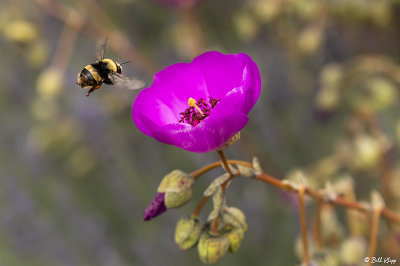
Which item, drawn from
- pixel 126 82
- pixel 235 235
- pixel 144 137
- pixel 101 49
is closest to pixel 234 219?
pixel 235 235

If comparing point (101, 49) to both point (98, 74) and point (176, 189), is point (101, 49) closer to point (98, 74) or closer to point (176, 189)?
point (98, 74)

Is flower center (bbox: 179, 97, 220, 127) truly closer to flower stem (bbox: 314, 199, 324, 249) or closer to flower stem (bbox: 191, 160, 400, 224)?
flower stem (bbox: 191, 160, 400, 224)

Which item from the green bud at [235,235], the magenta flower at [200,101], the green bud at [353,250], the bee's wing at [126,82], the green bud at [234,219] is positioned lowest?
the green bud at [353,250]

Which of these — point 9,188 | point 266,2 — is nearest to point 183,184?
point 266,2

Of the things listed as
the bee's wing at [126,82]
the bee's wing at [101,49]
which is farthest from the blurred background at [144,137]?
the bee's wing at [126,82]

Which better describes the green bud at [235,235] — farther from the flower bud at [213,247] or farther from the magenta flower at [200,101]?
the magenta flower at [200,101]

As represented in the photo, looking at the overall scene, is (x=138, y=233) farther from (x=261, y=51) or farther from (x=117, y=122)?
(x=261, y=51)
